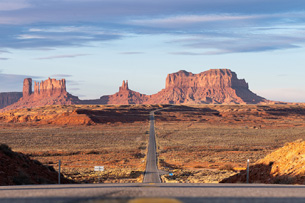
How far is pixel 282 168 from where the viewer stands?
17891 mm

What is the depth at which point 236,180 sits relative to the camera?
19484 mm

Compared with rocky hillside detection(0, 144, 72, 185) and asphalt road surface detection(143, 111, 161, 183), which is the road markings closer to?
rocky hillside detection(0, 144, 72, 185)

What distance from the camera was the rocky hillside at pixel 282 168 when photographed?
15938mm

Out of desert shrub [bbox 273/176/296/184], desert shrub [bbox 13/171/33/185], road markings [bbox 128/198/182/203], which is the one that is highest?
road markings [bbox 128/198/182/203]

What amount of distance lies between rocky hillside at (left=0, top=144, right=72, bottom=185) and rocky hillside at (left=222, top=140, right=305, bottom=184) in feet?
35.9

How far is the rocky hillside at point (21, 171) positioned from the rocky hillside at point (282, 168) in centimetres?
1094

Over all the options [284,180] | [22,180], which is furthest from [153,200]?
[22,180]

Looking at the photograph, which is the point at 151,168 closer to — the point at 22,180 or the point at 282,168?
the point at 282,168

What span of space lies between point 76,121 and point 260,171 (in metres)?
104

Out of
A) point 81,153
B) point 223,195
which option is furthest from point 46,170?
point 81,153

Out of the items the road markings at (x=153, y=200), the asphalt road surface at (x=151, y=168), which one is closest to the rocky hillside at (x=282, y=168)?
the road markings at (x=153, y=200)

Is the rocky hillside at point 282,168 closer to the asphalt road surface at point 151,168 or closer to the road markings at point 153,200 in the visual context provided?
the road markings at point 153,200

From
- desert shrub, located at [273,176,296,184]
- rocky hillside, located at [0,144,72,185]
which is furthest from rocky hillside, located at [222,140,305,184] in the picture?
rocky hillside, located at [0,144,72,185]

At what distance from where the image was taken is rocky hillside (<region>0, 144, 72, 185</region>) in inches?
687
